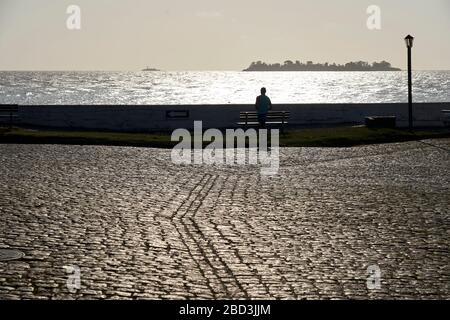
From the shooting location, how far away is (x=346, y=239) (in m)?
11.0

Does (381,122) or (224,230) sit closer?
(224,230)

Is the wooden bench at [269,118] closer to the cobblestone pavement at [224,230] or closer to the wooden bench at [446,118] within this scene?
the wooden bench at [446,118]

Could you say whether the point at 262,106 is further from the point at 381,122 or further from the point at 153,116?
the point at 153,116

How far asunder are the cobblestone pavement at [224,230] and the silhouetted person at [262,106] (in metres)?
8.82

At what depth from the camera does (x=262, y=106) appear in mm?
29875

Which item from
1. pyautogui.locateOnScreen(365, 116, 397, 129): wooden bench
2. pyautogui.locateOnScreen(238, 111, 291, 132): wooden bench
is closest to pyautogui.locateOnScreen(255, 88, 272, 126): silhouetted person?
pyautogui.locateOnScreen(238, 111, 291, 132): wooden bench

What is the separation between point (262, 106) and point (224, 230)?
18.5 metres

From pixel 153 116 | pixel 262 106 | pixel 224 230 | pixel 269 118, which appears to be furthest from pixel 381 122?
pixel 224 230

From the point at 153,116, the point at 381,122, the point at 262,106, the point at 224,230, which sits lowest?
the point at 224,230

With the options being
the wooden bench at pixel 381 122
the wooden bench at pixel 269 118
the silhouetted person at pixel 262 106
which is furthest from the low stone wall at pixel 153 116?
the silhouetted person at pixel 262 106

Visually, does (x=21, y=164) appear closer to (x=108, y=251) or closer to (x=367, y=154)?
(x=367, y=154)

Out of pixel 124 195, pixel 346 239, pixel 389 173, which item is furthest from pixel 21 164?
pixel 346 239

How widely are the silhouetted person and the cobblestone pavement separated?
8.82 meters
